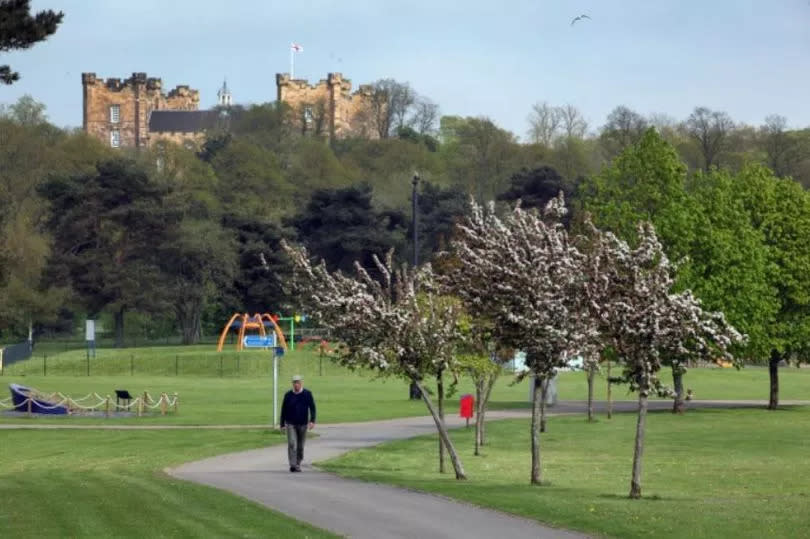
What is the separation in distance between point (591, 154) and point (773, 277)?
10061 centimetres

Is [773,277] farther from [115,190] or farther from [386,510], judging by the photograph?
[115,190]

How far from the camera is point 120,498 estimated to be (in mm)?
23891

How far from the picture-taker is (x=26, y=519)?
2106cm

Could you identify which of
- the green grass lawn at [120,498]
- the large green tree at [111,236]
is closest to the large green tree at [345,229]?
the large green tree at [111,236]

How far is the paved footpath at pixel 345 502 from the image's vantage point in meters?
20.6

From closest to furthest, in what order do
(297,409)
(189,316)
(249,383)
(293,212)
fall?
(297,409) < (249,383) < (189,316) < (293,212)

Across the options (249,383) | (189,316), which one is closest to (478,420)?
(249,383)

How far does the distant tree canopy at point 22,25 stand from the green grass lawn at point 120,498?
737 cm

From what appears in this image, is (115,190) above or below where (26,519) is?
above

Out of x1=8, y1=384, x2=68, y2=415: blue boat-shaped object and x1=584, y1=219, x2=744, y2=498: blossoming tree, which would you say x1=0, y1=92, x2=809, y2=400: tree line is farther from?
x1=8, y1=384, x2=68, y2=415: blue boat-shaped object

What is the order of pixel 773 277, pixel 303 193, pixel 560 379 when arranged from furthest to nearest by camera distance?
pixel 303 193, pixel 560 379, pixel 773 277

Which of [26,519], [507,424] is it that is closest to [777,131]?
[507,424]

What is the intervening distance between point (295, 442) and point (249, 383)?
48.9 m

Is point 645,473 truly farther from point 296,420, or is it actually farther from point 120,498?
point 120,498
